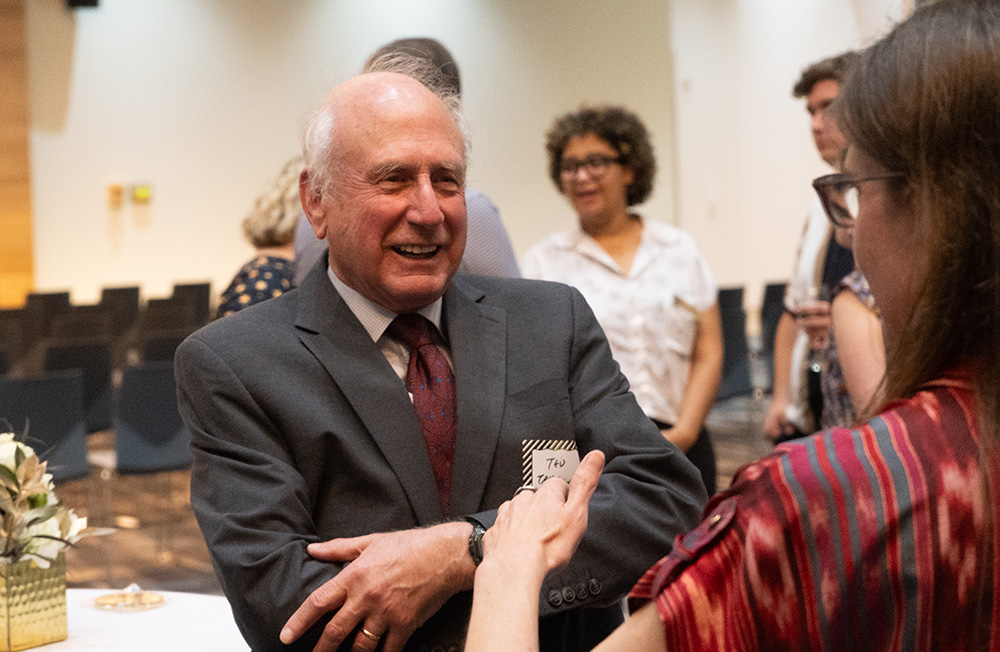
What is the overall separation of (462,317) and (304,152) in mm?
393

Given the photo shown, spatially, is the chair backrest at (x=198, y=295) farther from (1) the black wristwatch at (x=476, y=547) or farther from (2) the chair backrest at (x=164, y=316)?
(1) the black wristwatch at (x=476, y=547)

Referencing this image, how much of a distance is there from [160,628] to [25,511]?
0.32 metres

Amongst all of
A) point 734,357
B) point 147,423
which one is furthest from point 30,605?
point 734,357

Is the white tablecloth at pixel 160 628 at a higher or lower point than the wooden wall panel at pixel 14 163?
lower

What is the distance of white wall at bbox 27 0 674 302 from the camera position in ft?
36.8

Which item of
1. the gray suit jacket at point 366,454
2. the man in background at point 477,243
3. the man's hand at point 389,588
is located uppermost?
the man in background at point 477,243

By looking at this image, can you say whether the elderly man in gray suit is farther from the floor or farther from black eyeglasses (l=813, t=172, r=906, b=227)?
the floor

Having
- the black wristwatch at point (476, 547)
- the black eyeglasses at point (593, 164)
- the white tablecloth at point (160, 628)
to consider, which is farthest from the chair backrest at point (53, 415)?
the black wristwatch at point (476, 547)

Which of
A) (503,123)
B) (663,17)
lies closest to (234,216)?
(503,123)

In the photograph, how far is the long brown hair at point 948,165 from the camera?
2.88 ft

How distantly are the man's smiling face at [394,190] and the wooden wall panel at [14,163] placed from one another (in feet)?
33.9

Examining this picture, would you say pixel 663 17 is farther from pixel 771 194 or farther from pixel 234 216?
pixel 234 216

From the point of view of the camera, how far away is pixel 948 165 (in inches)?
35.0

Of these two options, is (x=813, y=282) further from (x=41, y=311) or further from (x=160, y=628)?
(x=41, y=311)
